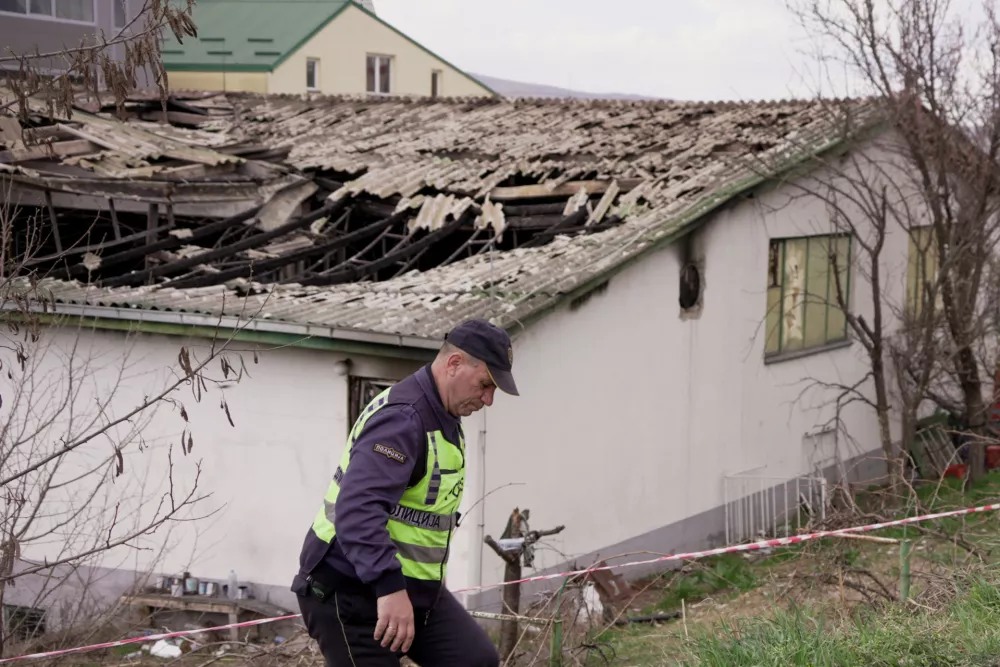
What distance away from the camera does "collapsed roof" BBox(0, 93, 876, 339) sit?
379 inches

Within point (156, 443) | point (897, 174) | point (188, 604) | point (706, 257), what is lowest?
point (188, 604)

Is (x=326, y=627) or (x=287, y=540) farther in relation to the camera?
(x=287, y=540)

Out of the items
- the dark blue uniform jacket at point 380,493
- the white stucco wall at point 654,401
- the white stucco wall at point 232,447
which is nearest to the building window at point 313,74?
the white stucco wall at point 654,401

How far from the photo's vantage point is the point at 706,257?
37.9 ft

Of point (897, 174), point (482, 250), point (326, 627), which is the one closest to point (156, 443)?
point (482, 250)

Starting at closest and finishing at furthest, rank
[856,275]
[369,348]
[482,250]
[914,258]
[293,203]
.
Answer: [369,348] → [482,250] → [293,203] → [856,275] → [914,258]

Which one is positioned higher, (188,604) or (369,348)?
(369,348)

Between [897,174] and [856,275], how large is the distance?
1407 mm

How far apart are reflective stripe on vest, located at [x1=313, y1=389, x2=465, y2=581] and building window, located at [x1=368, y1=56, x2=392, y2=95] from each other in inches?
1081

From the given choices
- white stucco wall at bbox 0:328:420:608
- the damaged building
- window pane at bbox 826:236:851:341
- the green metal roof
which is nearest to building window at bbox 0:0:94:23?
the damaged building

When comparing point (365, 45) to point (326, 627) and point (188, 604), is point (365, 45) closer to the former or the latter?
point (188, 604)

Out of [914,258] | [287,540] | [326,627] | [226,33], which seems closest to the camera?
[326,627]

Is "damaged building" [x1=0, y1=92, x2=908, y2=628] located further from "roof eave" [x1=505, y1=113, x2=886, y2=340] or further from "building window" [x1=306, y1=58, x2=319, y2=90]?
"building window" [x1=306, y1=58, x2=319, y2=90]

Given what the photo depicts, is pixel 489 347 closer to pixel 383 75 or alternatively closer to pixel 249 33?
pixel 249 33
